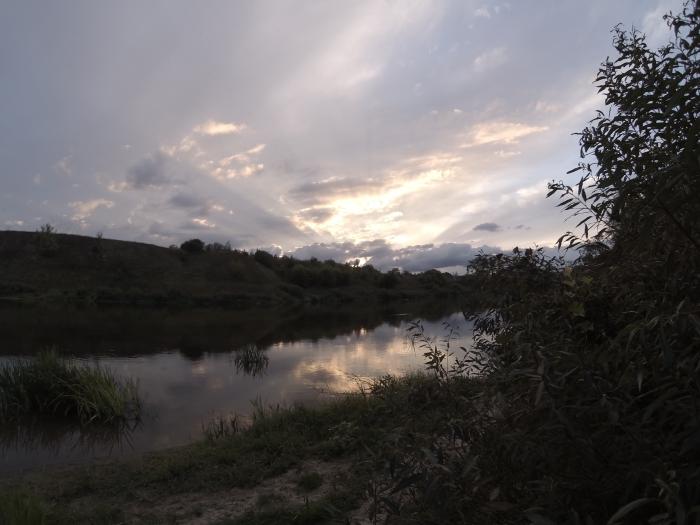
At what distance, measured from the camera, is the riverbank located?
545 centimetres

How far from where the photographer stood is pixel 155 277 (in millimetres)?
72812

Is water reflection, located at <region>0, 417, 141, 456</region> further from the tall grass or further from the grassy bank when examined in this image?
the grassy bank

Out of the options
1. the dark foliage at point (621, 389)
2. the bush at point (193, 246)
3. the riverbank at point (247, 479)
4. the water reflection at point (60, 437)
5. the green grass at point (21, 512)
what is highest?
the bush at point (193, 246)

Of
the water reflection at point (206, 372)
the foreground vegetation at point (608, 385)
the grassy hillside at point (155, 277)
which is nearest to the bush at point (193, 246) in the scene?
the grassy hillside at point (155, 277)

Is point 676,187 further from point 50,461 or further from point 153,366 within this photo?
point 153,366

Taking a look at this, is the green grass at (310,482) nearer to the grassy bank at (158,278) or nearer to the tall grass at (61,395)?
the tall grass at (61,395)

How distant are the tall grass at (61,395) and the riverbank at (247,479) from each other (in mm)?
3581

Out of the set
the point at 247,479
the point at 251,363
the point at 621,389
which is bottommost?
the point at 247,479

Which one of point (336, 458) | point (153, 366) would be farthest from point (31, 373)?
point (336, 458)

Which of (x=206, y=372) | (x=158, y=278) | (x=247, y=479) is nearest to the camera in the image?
(x=247, y=479)

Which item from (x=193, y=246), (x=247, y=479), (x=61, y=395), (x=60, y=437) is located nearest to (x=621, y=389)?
(x=247, y=479)

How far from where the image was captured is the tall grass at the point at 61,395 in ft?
39.0

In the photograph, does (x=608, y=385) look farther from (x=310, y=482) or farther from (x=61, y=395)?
(x=61, y=395)

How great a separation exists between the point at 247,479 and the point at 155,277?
71834mm
